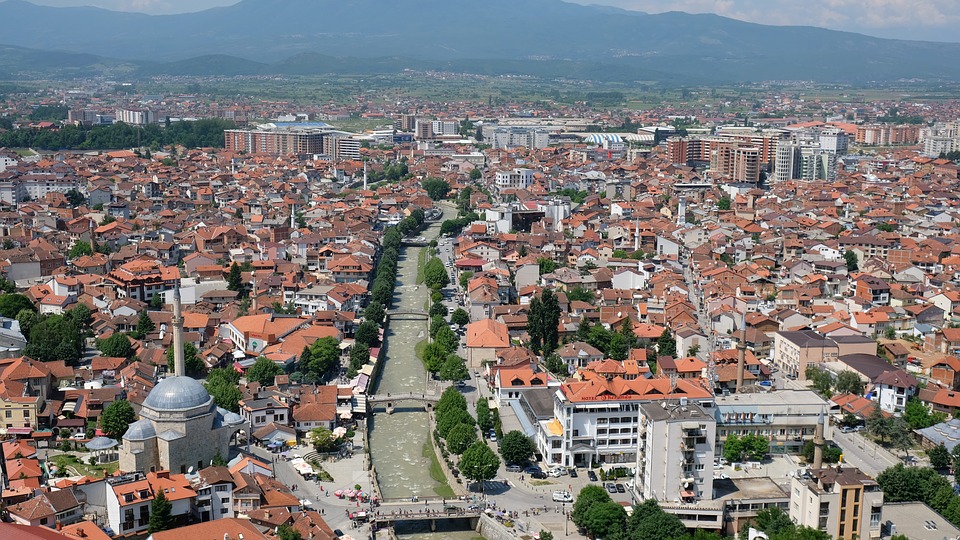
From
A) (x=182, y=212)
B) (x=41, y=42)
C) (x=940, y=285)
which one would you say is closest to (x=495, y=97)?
(x=182, y=212)

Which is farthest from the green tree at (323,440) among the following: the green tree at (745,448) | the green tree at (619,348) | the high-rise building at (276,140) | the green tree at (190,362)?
the high-rise building at (276,140)

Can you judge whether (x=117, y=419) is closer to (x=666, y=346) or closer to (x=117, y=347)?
(x=117, y=347)

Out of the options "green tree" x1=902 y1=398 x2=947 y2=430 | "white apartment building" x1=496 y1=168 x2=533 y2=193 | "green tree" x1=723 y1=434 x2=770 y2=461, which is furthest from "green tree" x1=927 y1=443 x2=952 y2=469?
"white apartment building" x1=496 y1=168 x2=533 y2=193

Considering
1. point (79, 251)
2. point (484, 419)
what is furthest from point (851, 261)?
point (79, 251)

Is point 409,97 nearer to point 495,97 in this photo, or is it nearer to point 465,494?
point 495,97

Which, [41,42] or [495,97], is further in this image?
[41,42]

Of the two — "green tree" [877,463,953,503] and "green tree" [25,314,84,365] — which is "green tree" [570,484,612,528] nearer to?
"green tree" [877,463,953,503]
